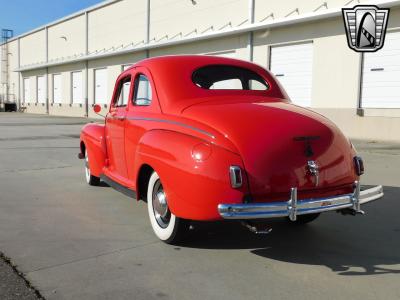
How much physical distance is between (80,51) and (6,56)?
22.1m

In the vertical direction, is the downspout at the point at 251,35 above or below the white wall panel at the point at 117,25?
below

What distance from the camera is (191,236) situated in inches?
180

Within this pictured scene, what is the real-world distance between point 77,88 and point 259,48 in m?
21.3

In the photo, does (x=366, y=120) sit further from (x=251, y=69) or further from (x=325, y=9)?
(x=251, y=69)

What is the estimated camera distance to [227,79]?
5406 millimetres

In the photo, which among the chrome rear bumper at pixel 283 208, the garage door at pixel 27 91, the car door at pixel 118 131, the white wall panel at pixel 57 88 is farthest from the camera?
the garage door at pixel 27 91

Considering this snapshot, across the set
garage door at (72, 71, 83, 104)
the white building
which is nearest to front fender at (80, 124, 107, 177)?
the white building

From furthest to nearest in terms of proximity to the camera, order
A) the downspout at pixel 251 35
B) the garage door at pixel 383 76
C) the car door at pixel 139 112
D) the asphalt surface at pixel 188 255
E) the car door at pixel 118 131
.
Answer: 1. the downspout at pixel 251 35
2. the garage door at pixel 383 76
3. the car door at pixel 118 131
4. the car door at pixel 139 112
5. the asphalt surface at pixel 188 255

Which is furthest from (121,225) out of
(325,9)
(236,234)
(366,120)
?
(325,9)

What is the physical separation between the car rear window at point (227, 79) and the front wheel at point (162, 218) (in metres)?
1.20

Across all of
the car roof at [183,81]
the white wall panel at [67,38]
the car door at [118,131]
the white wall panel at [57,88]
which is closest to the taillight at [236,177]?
the car roof at [183,81]

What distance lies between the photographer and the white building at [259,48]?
15805 mm

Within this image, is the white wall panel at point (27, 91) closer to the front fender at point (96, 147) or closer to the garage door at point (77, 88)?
the garage door at point (77, 88)

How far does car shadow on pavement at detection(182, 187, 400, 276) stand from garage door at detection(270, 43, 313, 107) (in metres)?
13.4
